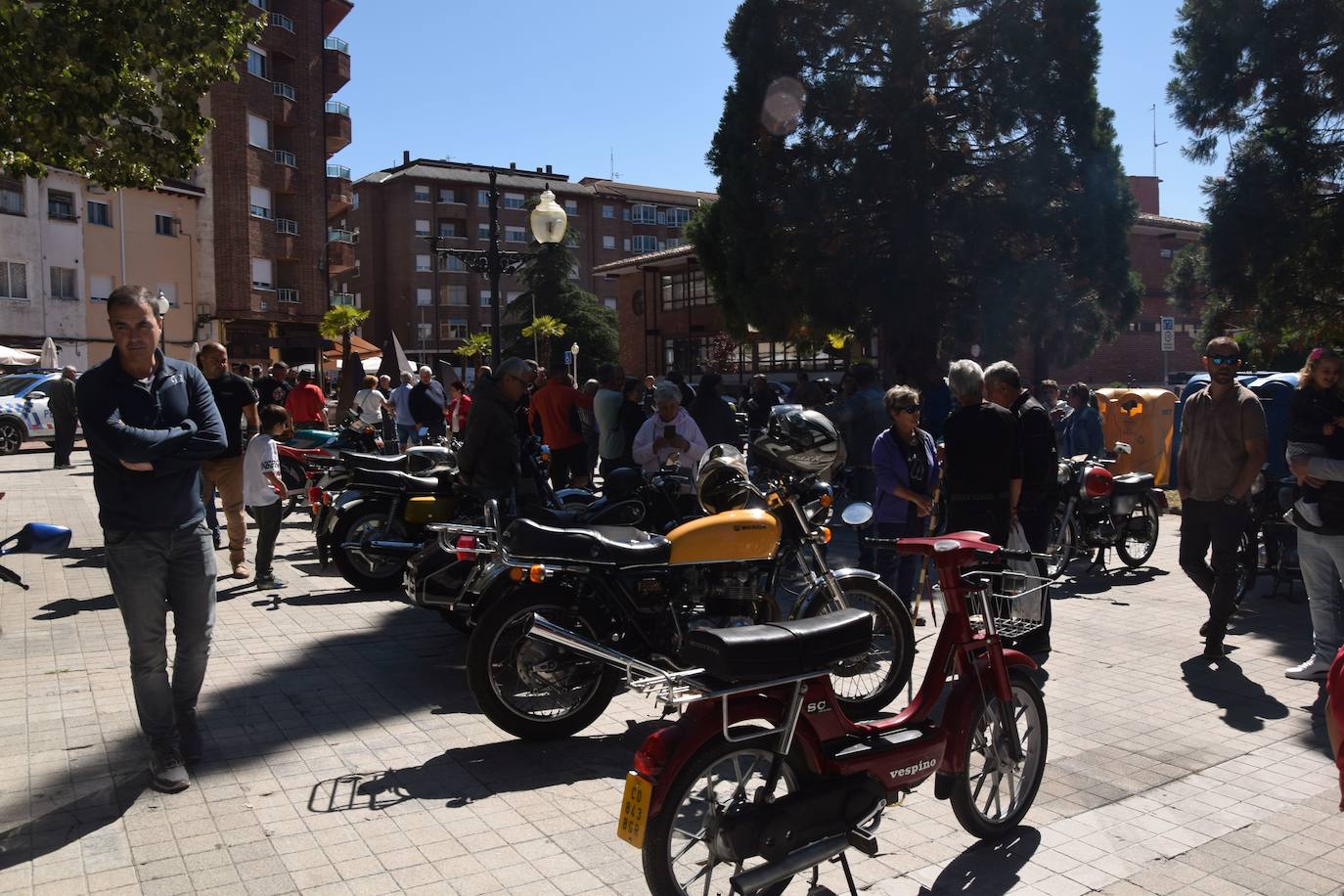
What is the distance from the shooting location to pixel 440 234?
7706 cm

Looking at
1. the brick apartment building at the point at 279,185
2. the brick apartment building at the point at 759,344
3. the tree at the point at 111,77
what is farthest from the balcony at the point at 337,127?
the tree at the point at 111,77

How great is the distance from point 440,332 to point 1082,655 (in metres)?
→ 75.8

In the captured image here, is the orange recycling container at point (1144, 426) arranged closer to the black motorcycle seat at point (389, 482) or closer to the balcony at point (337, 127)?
the black motorcycle seat at point (389, 482)

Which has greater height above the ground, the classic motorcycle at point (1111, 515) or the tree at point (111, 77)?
the tree at point (111, 77)

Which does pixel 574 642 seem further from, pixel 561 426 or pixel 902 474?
pixel 561 426

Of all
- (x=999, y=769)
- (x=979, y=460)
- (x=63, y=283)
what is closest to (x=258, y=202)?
(x=63, y=283)

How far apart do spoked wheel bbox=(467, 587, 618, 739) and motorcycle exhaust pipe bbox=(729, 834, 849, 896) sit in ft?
6.45

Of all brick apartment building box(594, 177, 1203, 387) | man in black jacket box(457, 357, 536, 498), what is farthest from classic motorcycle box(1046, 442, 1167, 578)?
brick apartment building box(594, 177, 1203, 387)

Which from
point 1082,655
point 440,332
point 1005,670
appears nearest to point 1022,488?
point 1082,655

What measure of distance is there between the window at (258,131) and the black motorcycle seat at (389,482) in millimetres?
39674

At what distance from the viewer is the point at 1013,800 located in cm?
415

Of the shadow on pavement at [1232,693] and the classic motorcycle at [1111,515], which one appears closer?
the shadow on pavement at [1232,693]

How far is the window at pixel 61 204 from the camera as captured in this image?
3669 cm

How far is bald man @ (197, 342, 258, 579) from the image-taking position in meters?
8.97
